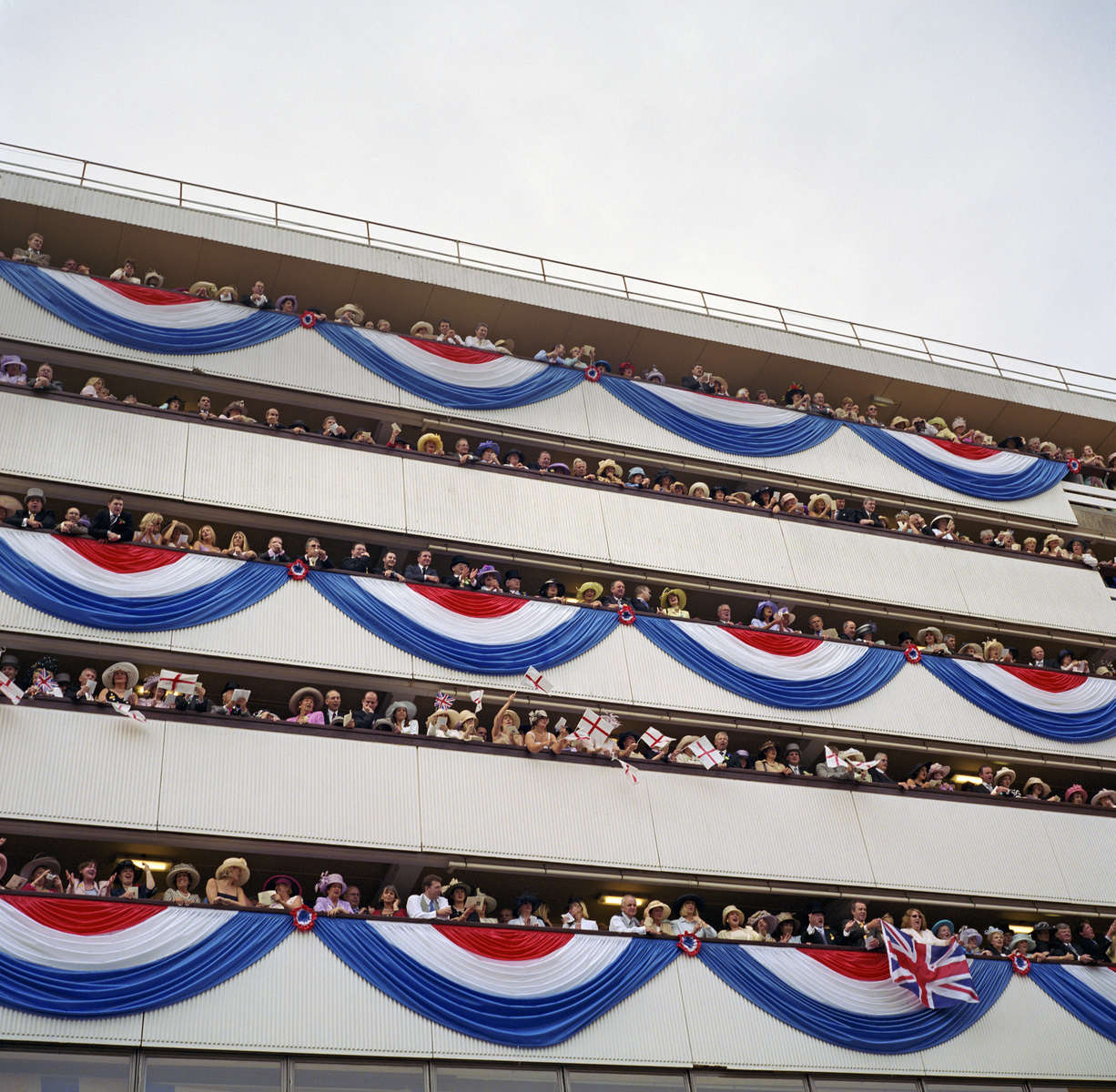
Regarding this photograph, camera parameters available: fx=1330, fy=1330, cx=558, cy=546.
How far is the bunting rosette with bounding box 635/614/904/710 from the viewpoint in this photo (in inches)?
911

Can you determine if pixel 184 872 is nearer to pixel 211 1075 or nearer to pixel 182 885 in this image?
pixel 182 885

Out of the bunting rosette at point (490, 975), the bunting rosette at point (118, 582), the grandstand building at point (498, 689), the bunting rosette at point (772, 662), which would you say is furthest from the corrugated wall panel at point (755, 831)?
the bunting rosette at point (118, 582)

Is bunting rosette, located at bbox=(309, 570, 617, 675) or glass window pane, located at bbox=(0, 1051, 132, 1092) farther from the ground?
bunting rosette, located at bbox=(309, 570, 617, 675)

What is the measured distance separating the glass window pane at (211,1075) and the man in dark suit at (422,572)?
827 centimetres

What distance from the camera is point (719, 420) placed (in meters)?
27.4

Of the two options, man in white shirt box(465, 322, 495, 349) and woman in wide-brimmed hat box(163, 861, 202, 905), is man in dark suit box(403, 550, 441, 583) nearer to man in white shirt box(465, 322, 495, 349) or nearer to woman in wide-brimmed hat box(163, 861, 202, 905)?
man in white shirt box(465, 322, 495, 349)

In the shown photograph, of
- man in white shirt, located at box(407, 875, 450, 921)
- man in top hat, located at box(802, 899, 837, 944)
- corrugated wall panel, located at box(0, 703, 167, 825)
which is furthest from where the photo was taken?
man in top hat, located at box(802, 899, 837, 944)

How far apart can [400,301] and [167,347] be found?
5.23 metres

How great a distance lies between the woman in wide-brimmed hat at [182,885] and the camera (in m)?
16.6

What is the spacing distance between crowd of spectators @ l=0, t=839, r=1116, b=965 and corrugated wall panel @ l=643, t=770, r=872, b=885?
24.7 inches

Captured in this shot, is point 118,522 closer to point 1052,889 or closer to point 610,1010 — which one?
point 610,1010

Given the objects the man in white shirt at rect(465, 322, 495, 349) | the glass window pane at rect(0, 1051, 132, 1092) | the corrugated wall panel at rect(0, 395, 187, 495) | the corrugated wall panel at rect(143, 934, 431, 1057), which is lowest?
the glass window pane at rect(0, 1051, 132, 1092)

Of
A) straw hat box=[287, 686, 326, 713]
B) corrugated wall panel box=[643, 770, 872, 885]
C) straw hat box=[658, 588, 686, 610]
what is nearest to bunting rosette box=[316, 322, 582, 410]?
straw hat box=[658, 588, 686, 610]

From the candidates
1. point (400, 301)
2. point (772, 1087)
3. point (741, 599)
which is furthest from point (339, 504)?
point (772, 1087)
